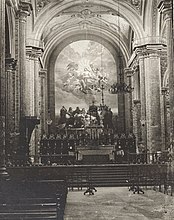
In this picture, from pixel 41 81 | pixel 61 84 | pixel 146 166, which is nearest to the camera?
pixel 146 166

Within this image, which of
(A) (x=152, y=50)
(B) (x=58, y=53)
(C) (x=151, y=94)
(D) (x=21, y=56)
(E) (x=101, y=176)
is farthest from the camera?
(B) (x=58, y=53)

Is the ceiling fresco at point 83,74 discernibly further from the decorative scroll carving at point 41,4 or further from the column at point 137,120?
the decorative scroll carving at point 41,4

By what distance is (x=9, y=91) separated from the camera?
54.9 ft

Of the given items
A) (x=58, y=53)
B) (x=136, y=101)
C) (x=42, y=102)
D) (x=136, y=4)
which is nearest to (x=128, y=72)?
(x=136, y=101)

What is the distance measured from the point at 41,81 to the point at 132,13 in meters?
8.52

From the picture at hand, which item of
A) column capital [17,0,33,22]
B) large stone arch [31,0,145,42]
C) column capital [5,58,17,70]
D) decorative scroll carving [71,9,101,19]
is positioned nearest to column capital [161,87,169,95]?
large stone arch [31,0,145,42]

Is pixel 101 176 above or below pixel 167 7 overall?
below

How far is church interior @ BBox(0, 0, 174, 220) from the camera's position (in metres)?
15.5

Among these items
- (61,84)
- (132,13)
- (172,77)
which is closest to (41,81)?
(61,84)

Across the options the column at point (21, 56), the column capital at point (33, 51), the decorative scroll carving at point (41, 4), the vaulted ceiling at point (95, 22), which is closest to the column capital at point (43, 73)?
the vaulted ceiling at point (95, 22)

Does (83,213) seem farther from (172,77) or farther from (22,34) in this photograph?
(22,34)

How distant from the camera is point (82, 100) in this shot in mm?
32156

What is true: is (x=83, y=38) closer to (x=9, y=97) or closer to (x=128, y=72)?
(x=128, y=72)

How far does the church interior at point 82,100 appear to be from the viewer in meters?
15.5
